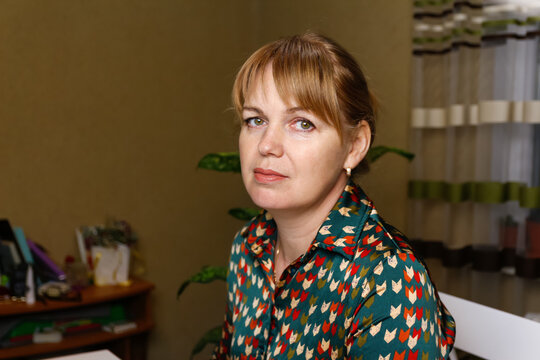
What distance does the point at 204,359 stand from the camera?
332 centimetres

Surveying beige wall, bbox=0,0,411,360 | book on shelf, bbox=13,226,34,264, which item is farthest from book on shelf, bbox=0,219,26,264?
beige wall, bbox=0,0,411,360

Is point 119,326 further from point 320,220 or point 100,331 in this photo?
point 320,220

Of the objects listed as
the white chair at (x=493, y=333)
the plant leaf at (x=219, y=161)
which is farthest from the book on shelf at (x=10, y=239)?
the white chair at (x=493, y=333)

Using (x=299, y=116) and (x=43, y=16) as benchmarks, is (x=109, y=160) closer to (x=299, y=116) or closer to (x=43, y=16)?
(x=43, y=16)

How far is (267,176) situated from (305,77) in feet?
0.73

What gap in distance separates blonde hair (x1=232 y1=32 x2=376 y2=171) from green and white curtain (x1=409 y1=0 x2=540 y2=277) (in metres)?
1.20

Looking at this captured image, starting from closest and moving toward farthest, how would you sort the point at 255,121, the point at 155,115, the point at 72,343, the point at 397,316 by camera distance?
the point at 397,316, the point at 255,121, the point at 72,343, the point at 155,115

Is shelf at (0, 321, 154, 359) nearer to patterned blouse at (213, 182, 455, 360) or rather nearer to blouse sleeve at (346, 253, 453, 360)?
patterned blouse at (213, 182, 455, 360)

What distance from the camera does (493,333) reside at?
1.12 metres

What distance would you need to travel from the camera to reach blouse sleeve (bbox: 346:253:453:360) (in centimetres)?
93

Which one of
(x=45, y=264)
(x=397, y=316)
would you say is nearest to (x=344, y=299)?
(x=397, y=316)

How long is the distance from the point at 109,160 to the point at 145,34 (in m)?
0.75

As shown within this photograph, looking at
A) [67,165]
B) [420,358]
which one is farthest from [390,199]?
[420,358]

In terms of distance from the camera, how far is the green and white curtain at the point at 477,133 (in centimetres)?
210
